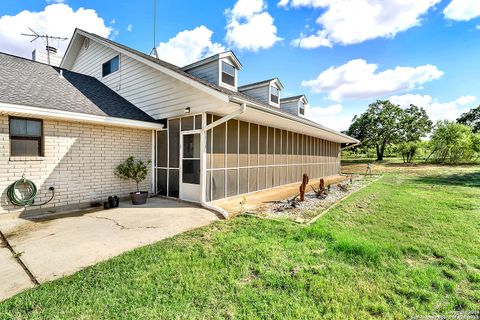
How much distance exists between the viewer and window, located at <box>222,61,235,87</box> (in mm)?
9219

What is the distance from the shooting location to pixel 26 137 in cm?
558

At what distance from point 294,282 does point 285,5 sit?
30.5 feet

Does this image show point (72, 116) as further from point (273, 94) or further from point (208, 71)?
point (273, 94)

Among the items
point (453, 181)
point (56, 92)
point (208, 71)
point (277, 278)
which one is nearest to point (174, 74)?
point (208, 71)

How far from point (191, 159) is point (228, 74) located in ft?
14.4

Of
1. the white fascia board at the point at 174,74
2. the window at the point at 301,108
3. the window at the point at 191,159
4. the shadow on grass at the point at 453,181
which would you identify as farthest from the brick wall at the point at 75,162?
the shadow on grass at the point at 453,181

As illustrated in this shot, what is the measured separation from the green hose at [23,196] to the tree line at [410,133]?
3616cm

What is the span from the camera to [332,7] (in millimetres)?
7613

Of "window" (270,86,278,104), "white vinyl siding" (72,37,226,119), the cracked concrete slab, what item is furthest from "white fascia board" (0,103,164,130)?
"window" (270,86,278,104)

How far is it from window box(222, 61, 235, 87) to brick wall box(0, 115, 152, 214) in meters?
3.97

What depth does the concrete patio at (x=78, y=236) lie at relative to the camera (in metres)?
3.00

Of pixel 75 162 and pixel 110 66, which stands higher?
pixel 110 66

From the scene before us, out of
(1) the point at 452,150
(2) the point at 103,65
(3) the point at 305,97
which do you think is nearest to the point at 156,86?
(2) the point at 103,65

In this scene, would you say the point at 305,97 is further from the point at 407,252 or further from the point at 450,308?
the point at 450,308
